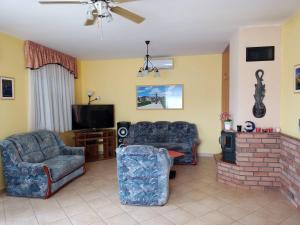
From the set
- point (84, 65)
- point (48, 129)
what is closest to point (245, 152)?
point (48, 129)

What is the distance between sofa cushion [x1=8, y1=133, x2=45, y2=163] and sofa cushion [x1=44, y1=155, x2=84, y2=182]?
0.63 feet

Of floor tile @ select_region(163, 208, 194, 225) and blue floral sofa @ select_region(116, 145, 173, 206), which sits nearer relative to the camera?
floor tile @ select_region(163, 208, 194, 225)

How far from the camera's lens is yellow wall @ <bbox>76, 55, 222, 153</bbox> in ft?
18.2

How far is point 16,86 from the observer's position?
3.93 metres

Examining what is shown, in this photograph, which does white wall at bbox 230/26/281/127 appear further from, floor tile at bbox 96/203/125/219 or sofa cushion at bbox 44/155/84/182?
sofa cushion at bbox 44/155/84/182

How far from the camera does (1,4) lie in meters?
2.55

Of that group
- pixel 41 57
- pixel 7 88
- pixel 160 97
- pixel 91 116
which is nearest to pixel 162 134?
pixel 160 97

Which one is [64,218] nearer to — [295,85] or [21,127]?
[21,127]

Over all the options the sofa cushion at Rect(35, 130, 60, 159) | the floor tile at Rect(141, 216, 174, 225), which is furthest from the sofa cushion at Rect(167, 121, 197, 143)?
the floor tile at Rect(141, 216, 174, 225)

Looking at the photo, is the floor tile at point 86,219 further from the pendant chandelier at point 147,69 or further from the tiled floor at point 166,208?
the pendant chandelier at point 147,69

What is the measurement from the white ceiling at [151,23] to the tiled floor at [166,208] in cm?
257

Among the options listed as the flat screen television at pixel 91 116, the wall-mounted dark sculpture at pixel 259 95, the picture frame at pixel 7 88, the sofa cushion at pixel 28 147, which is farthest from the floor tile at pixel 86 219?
the flat screen television at pixel 91 116

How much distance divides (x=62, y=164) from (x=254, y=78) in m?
3.44

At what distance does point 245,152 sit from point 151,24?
2454mm
